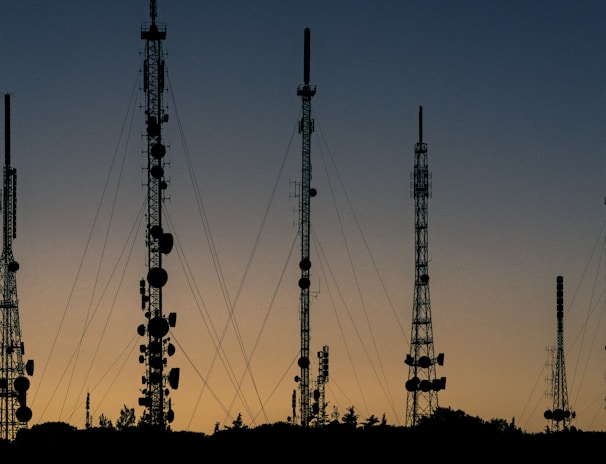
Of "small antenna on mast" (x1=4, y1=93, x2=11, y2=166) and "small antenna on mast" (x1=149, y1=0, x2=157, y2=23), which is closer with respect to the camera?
"small antenna on mast" (x1=149, y1=0, x2=157, y2=23)

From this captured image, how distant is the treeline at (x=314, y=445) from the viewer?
109750 mm

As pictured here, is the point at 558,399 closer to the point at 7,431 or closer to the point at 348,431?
the point at 348,431

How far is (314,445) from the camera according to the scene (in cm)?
11188

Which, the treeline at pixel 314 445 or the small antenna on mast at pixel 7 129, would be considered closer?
the treeline at pixel 314 445

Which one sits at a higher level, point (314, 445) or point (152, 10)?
point (152, 10)

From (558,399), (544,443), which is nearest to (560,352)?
(558,399)

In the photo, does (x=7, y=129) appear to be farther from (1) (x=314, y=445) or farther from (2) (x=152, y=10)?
(1) (x=314, y=445)

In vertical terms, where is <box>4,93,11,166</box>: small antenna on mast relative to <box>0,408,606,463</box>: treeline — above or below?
above

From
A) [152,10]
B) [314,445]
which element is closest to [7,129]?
[152,10]

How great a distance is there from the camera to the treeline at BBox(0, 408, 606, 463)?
110 m

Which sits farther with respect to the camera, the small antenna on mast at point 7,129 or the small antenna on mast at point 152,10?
the small antenna on mast at point 7,129

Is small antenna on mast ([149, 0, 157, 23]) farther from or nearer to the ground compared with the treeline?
farther from the ground

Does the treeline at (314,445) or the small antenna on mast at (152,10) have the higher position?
the small antenna on mast at (152,10)

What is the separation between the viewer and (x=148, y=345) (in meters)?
111
